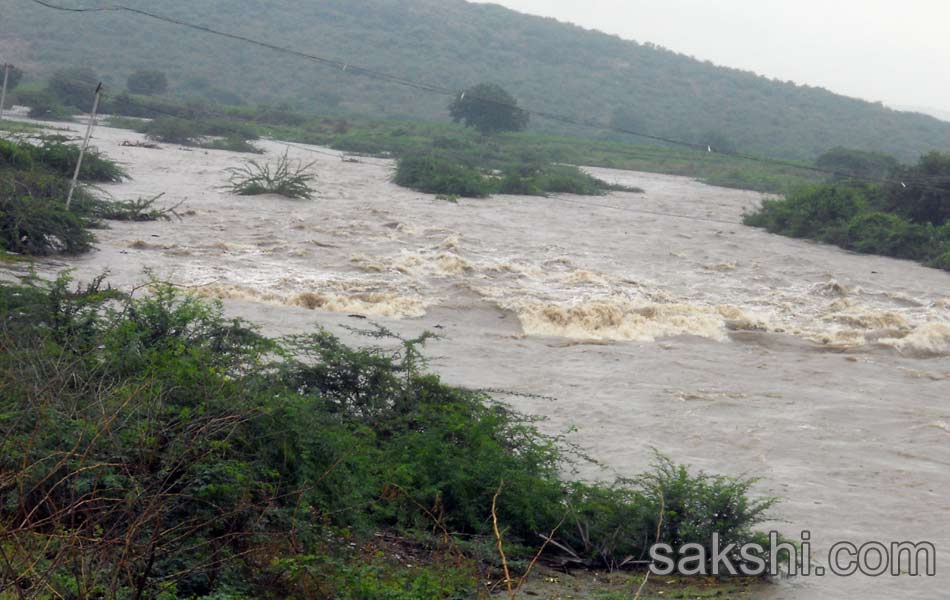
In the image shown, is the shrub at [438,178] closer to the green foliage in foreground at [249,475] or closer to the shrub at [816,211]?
the shrub at [816,211]

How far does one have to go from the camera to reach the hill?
223ft

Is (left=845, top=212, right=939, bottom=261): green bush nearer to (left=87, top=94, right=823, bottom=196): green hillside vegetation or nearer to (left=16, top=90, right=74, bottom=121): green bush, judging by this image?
(left=87, top=94, right=823, bottom=196): green hillside vegetation

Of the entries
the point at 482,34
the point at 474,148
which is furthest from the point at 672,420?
the point at 482,34

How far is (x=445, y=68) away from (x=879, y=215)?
57785 mm

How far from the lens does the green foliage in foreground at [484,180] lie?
30.3 m

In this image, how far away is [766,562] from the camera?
21.4 ft

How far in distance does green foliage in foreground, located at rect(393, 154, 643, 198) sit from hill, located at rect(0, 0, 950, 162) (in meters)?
27.3

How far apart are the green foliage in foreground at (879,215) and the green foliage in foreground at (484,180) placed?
6.30 metres

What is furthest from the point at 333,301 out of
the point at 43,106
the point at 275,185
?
the point at 43,106

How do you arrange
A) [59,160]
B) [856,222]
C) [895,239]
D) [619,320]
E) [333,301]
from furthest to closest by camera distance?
[856,222]
[895,239]
[59,160]
[619,320]
[333,301]

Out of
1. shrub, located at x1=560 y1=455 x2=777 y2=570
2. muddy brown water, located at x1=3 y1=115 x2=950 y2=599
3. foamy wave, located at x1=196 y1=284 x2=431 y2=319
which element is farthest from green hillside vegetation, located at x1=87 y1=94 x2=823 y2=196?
shrub, located at x1=560 y1=455 x2=777 y2=570

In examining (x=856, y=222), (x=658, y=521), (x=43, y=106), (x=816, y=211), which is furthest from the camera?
(x=43, y=106)

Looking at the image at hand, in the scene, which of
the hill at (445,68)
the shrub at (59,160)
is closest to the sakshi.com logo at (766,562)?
the shrub at (59,160)

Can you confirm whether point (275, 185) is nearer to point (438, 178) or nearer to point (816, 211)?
point (438, 178)
